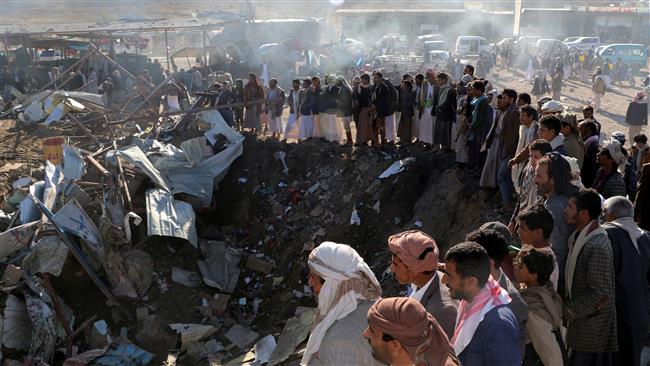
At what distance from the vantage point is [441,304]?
2.99 metres

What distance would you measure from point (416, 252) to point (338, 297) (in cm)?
52

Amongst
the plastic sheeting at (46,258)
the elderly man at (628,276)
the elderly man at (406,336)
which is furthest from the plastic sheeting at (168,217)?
the elderly man at (406,336)

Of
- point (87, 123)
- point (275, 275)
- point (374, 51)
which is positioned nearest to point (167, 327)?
point (275, 275)

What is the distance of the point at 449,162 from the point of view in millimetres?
8758

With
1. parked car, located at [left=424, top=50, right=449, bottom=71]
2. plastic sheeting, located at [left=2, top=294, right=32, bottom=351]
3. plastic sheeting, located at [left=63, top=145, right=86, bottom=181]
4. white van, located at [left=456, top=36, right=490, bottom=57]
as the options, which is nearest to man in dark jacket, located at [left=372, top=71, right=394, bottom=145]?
plastic sheeting, located at [left=63, top=145, right=86, bottom=181]

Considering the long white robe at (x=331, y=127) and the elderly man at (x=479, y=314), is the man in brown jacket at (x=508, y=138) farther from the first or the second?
the long white robe at (x=331, y=127)

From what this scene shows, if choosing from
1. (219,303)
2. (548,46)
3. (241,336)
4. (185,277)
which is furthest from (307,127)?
(548,46)

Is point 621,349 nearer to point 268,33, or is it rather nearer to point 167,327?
point 167,327

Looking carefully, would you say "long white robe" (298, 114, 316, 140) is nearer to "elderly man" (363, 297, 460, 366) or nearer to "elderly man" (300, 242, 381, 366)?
"elderly man" (300, 242, 381, 366)

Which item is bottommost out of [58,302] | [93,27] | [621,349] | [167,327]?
[167,327]

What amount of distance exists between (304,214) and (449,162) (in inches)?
106

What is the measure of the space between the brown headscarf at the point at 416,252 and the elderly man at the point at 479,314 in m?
0.23

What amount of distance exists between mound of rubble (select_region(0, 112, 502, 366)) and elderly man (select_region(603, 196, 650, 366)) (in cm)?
331

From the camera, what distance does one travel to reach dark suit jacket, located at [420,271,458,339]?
2.93 metres
